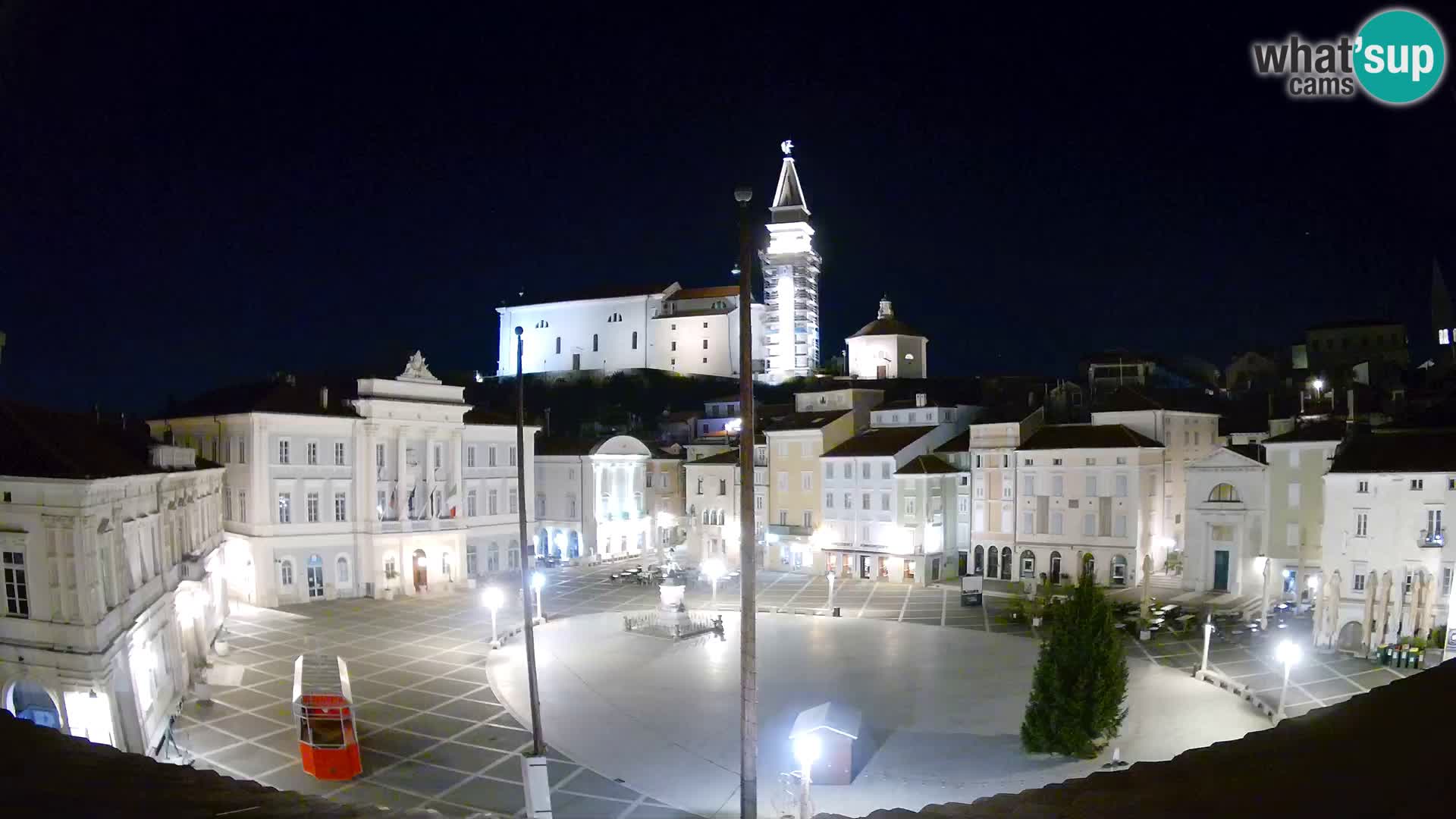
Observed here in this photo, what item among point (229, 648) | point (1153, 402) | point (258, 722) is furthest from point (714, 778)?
point (1153, 402)

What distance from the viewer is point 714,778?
67.6 ft

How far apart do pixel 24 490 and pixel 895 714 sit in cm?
2183

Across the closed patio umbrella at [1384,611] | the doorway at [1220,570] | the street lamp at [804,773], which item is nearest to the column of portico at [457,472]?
the street lamp at [804,773]

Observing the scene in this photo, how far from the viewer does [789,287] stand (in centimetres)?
10200

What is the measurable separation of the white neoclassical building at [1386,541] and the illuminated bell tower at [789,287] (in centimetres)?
6853

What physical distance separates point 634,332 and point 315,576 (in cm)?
6714

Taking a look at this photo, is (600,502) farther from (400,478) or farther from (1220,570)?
(1220,570)

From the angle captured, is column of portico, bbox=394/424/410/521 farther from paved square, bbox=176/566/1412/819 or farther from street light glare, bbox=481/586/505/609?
street light glare, bbox=481/586/505/609

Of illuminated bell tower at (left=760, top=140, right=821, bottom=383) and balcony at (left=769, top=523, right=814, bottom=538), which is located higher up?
illuminated bell tower at (left=760, top=140, right=821, bottom=383)

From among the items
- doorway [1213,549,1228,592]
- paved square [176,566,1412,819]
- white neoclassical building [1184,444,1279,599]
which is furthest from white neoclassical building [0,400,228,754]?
doorway [1213,549,1228,592]

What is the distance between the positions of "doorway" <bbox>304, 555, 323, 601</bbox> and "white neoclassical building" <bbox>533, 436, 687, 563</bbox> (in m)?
18.1

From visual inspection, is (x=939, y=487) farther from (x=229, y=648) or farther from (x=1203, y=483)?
(x=229, y=648)

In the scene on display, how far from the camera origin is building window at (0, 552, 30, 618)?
781 inches

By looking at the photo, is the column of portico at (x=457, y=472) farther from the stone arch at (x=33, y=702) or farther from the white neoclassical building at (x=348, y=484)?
the stone arch at (x=33, y=702)
